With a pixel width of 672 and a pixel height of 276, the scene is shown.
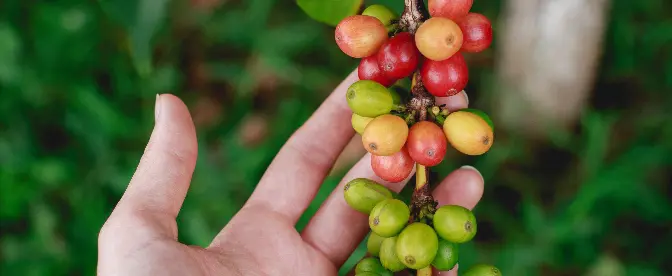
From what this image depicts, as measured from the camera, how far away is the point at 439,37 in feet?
5.08

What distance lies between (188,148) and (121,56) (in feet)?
7.29

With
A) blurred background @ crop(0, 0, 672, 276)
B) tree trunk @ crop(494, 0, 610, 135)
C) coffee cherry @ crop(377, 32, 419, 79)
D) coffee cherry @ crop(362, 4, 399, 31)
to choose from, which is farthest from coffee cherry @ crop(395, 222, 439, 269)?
tree trunk @ crop(494, 0, 610, 135)

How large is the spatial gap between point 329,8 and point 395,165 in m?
0.56

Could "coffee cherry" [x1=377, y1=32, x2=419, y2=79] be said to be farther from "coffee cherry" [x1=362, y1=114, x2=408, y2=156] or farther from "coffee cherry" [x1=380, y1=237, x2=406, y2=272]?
"coffee cherry" [x1=380, y1=237, x2=406, y2=272]

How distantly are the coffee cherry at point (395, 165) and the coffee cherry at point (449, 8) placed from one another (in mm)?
378

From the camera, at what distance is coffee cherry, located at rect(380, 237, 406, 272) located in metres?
1.82

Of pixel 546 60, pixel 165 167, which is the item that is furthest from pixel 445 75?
pixel 546 60

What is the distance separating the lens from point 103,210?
360 centimetres

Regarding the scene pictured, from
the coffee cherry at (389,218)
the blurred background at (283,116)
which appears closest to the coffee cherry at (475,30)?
the coffee cherry at (389,218)

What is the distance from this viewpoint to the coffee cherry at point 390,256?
71.7 inches

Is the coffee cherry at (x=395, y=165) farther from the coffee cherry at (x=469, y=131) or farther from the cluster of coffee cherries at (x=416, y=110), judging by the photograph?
the coffee cherry at (x=469, y=131)

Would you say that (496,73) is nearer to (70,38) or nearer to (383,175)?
(383,175)

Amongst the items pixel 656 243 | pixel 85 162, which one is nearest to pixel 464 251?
pixel 656 243

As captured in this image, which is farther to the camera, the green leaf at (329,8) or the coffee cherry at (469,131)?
the green leaf at (329,8)
